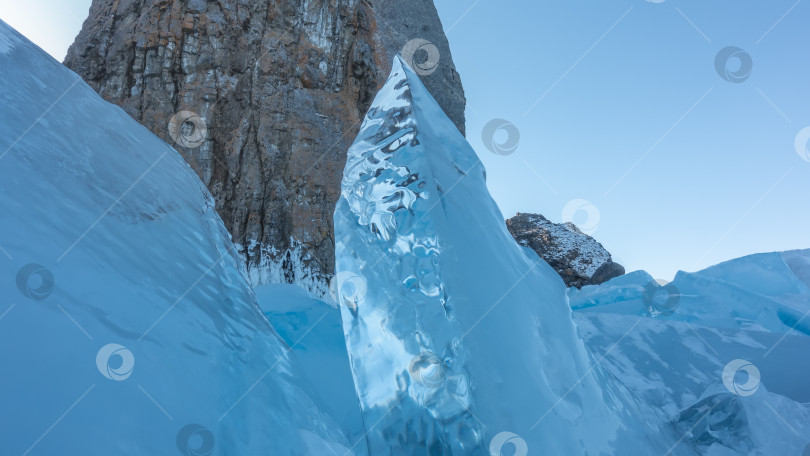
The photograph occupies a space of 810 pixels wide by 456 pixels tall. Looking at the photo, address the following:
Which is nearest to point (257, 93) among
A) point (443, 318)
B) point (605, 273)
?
point (605, 273)

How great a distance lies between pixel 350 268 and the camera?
34.0 inches

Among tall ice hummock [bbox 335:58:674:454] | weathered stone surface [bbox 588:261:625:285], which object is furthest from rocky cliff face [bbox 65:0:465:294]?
tall ice hummock [bbox 335:58:674:454]

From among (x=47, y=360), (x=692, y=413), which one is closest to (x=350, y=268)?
(x=47, y=360)

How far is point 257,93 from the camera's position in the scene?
6000 millimetres

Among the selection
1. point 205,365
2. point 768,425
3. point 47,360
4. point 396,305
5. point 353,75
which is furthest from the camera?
point 353,75

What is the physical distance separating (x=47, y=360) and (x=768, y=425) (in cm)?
139

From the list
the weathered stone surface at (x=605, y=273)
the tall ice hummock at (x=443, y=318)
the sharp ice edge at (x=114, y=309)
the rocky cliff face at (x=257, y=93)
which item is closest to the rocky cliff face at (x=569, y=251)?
the weathered stone surface at (x=605, y=273)

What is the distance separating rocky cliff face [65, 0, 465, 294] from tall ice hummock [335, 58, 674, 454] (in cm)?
467

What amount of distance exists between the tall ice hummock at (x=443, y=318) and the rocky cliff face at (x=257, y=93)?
4.67 metres

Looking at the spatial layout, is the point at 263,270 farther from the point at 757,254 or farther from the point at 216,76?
the point at 757,254

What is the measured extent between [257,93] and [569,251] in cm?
487

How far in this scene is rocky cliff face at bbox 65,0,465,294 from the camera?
5594mm

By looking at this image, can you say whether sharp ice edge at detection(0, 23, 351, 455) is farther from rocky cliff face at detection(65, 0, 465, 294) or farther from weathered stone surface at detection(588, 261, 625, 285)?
weathered stone surface at detection(588, 261, 625, 285)

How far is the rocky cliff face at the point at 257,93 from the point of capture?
5.59 m
